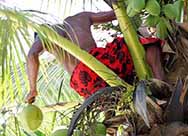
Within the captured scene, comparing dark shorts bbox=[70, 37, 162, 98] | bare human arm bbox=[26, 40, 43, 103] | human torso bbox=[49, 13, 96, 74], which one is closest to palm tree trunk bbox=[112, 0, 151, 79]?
Answer: dark shorts bbox=[70, 37, 162, 98]

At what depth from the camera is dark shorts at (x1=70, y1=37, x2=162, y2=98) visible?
1.53 meters

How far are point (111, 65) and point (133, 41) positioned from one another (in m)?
0.12

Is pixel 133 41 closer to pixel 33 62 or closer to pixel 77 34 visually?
pixel 77 34

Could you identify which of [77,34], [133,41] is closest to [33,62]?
[77,34]

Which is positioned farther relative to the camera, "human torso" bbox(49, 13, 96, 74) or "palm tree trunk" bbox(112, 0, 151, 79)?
"human torso" bbox(49, 13, 96, 74)

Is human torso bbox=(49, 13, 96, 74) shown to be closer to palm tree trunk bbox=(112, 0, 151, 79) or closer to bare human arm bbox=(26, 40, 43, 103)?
bare human arm bbox=(26, 40, 43, 103)

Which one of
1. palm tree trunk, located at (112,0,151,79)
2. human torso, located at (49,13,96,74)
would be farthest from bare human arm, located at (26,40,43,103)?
palm tree trunk, located at (112,0,151,79)

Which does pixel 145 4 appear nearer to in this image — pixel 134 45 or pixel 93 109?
pixel 134 45

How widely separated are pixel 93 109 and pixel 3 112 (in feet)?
1.11

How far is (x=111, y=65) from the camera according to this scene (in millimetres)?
1554

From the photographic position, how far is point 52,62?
7.73 ft

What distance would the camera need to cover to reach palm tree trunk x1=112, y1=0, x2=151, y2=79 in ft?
4.85

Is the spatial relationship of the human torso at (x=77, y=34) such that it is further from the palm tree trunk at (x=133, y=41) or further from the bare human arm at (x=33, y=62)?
the palm tree trunk at (x=133, y=41)

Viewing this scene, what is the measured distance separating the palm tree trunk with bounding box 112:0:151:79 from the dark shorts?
0.10ft
